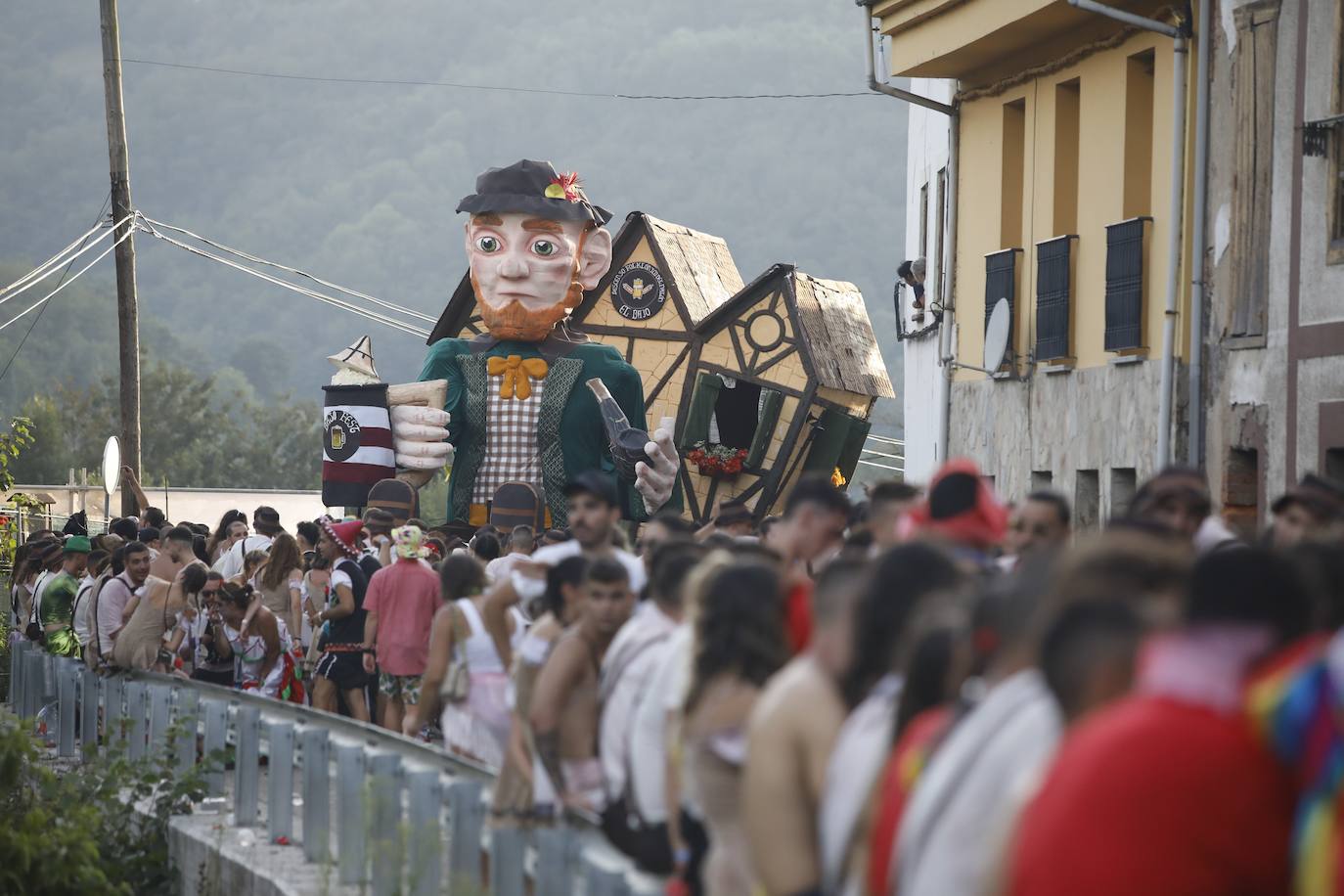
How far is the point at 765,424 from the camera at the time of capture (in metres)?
24.7

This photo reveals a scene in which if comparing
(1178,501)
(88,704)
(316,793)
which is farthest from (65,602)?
(1178,501)

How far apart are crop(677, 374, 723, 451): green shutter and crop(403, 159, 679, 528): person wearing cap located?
27.1 ft

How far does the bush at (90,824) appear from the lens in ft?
30.2

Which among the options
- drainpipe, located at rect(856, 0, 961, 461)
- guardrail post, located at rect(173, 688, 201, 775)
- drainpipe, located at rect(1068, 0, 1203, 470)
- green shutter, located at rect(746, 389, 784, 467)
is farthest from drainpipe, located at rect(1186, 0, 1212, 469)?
green shutter, located at rect(746, 389, 784, 467)

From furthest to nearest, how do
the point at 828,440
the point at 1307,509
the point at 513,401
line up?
the point at 828,440, the point at 513,401, the point at 1307,509

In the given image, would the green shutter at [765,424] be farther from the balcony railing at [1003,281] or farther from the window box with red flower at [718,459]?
the balcony railing at [1003,281]

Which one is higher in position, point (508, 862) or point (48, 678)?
point (508, 862)

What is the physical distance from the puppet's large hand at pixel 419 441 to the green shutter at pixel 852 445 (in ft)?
30.5

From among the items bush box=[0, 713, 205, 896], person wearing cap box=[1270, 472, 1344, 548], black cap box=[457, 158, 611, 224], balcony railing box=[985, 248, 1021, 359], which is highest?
black cap box=[457, 158, 611, 224]

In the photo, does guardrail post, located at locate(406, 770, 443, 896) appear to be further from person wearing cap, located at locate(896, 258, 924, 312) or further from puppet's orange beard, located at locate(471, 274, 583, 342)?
person wearing cap, located at locate(896, 258, 924, 312)

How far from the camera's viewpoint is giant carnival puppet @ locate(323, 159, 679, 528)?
54.3 ft

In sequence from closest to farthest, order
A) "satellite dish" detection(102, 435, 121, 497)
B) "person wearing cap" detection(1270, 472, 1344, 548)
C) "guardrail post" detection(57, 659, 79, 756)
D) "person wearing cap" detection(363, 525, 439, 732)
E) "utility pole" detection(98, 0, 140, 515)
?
"person wearing cap" detection(1270, 472, 1344, 548)
"person wearing cap" detection(363, 525, 439, 732)
"guardrail post" detection(57, 659, 79, 756)
"satellite dish" detection(102, 435, 121, 497)
"utility pole" detection(98, 0, 140, 515)

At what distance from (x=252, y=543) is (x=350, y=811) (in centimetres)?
602

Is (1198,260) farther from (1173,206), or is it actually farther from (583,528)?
(583,528)
